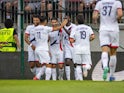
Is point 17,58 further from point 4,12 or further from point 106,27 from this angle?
point 106,27

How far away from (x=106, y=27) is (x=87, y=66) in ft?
8.79

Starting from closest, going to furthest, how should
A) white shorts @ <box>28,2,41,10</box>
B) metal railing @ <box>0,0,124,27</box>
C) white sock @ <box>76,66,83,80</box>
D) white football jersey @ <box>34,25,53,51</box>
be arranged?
white football jersey @ <box>34,25,53,51</box>
white sock @ <box>76,66,83,80</box>
metal railing @ <box>0,0,124,27</box>
white shorts @ <box>28,2,41,10</box>

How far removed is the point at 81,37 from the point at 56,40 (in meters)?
1.21

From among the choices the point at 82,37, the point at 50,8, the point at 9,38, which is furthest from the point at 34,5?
the point at 82,37

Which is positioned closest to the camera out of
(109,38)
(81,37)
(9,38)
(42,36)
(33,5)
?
(109,38)

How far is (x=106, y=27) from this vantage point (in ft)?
36.1

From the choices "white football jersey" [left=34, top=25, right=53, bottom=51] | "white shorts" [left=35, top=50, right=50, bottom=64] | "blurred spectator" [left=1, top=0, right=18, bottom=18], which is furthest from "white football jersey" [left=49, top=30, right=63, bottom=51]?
"blurred spectator" [left=1, top=0, right=18, bottom=18]

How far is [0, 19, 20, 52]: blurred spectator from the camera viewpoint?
1373 centimetres

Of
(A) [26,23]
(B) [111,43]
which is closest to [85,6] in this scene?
(A) [26,23]

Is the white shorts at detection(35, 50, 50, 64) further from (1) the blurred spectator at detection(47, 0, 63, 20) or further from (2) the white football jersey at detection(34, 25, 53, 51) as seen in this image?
(1) the blurred spectator at detection(47, 0, 63, 20)

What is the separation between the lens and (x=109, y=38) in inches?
435

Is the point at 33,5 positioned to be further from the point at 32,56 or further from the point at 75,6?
the point at 32,56

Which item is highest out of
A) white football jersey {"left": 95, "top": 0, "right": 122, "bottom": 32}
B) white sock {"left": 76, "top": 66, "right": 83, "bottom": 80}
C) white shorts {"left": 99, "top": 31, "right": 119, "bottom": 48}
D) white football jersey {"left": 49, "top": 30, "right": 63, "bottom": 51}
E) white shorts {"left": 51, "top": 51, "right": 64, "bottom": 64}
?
white football jersey {"left": 95, "top": 0, "right": 122, "bottom": 32}

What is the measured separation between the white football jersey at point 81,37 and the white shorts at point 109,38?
7.17 feet
